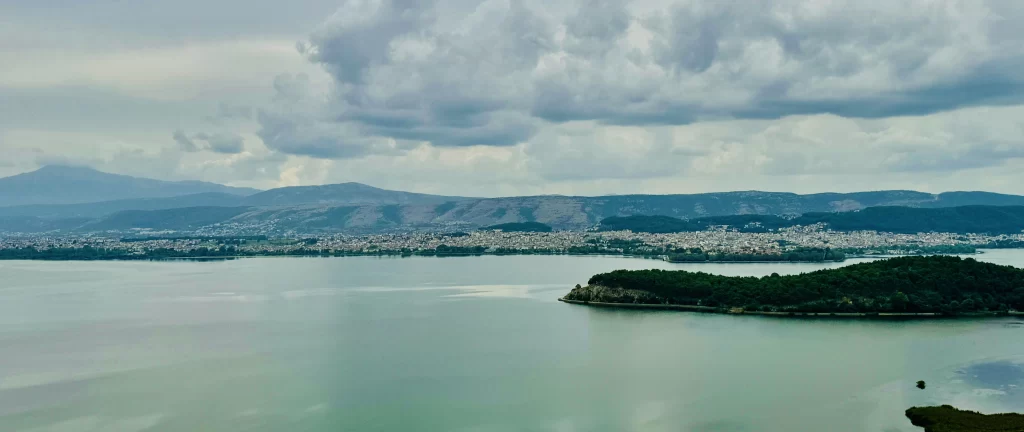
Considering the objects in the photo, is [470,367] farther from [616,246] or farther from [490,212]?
[490,212]

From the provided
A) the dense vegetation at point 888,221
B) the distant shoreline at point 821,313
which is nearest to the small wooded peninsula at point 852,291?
the distant shoreline at point 821,313

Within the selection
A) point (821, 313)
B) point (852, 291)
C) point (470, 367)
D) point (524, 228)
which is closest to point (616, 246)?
point (524, 228)

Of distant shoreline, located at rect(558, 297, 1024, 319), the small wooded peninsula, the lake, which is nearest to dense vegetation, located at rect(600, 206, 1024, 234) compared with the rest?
the small wooded peninsula

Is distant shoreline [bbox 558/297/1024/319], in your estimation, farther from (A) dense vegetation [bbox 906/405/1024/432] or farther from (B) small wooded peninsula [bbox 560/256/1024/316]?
(A) dense vegetation [bbox 906/405/1024/432]

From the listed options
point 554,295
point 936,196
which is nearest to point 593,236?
point 554,295

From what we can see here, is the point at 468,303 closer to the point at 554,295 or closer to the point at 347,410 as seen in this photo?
the point at 554,295

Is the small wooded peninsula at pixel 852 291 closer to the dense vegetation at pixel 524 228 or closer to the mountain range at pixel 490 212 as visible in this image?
the dense vegetation at pixel 524 228

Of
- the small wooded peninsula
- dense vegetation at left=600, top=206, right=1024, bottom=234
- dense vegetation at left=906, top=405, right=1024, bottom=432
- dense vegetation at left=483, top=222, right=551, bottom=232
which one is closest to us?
dense vegetation at left=906, top=405, right=1024, bottom=432
